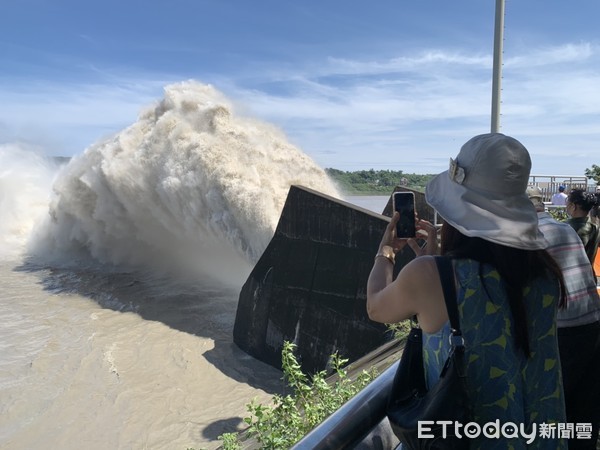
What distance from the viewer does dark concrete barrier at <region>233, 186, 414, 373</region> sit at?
8.43 metres

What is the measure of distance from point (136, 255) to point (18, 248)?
7.25m

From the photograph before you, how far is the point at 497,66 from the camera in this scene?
6105 mm

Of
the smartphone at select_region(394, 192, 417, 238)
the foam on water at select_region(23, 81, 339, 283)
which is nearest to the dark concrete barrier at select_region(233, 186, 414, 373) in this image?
the foam on water at select_region(23, 81, 339, 283)

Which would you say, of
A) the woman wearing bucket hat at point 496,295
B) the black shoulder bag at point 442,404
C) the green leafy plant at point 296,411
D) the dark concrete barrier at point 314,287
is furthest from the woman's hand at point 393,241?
the dark concrete barrier at point 314,287

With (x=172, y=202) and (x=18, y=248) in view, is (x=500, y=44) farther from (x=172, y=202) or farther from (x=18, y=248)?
(x=18, y=248)

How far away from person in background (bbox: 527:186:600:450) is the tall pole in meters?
4.08

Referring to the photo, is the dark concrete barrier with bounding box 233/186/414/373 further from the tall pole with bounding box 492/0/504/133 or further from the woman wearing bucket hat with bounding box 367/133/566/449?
the woman wearing bucket hat with bounding box 367/133/566/449

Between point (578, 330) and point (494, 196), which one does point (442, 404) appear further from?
point (578, 330)

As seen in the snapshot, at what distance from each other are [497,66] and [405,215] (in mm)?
5045

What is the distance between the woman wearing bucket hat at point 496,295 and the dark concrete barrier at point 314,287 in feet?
20.7

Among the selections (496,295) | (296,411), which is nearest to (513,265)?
(496,295)

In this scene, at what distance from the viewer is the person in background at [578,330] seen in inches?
85.8

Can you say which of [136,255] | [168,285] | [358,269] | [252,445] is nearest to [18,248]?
[136,255]

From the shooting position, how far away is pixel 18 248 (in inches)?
851
